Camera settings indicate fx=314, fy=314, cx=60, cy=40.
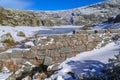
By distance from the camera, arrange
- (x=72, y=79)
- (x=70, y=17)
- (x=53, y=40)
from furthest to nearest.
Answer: (x=70, y=17) → (x=53, y=40) → (x=72, y=79)

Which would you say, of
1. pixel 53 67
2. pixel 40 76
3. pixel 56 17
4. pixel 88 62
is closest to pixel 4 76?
pixel 40 76

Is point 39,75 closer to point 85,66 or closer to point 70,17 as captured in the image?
point 85,66

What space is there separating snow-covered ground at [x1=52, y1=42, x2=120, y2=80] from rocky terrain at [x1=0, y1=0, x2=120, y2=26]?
2396cm

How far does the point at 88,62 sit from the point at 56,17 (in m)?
57.1

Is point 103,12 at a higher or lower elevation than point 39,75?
higher

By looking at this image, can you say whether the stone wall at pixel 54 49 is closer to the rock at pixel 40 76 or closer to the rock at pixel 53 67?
the rock at pixel 53 67

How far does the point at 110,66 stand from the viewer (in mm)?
11078

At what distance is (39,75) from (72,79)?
1.60 metres

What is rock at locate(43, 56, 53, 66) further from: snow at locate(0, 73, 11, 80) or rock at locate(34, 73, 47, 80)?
snow at locate(0, 73, 11, 80)

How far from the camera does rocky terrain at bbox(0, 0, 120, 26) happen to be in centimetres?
4577

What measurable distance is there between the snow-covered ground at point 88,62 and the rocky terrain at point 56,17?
943 inches

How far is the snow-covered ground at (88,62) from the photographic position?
11.4 meters

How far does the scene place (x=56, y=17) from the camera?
68.9 metres

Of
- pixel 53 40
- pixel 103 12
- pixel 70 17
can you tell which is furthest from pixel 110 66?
pixel 103 12
